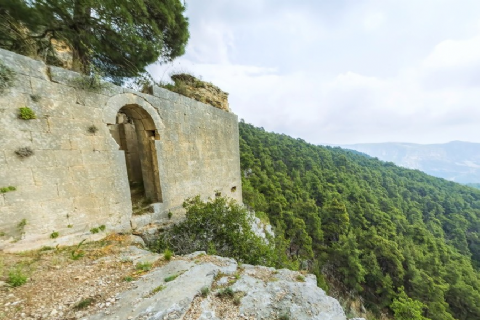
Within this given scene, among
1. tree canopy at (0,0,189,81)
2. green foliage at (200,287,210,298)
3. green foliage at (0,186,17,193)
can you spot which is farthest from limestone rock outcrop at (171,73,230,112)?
green foliage at (200,287,210,298)

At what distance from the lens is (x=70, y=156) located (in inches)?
162

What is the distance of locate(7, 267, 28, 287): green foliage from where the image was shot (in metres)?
2.70

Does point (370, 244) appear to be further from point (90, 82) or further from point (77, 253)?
point (90, 82)

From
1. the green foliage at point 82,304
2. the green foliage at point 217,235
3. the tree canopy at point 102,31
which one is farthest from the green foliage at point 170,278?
the tree canopy at point 102,31

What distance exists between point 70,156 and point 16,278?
7.63ft

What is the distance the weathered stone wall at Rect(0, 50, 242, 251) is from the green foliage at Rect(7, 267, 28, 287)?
0.99 m

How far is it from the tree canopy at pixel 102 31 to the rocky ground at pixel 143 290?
4.21 metres

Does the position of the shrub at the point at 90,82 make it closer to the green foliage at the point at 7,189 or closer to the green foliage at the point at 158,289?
the green foliage at the point at 7,189

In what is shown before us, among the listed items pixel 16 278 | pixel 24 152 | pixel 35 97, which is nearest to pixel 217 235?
pixel 16 278

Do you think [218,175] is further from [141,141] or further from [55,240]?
[55,240]

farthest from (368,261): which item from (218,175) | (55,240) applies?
(55,240)

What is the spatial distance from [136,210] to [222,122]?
4.79 metres

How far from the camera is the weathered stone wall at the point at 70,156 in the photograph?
11.4 feet

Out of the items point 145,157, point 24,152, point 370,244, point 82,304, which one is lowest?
point 370,244
